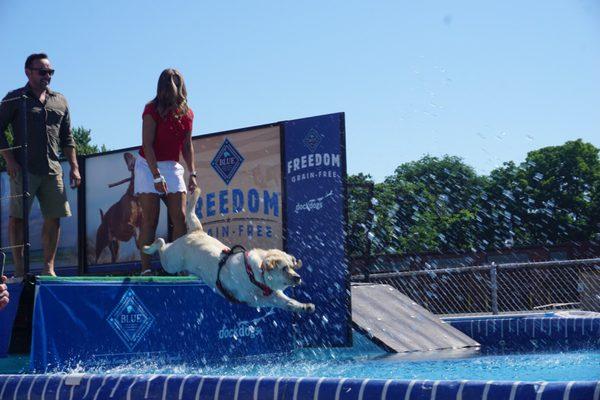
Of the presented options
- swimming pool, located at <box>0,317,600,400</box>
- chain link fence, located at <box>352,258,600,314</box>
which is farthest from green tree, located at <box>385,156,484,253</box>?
swimming pool, located at <box>0,317,600,400</box>

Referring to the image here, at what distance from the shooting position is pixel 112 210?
11656 millimetres

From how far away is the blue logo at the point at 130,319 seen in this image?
18.7 feet

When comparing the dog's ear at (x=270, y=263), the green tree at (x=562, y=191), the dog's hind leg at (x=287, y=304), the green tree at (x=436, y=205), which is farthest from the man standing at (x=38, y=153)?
the green tree at (x=562, y=191)

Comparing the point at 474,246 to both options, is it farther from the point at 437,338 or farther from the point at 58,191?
the point at 58,191

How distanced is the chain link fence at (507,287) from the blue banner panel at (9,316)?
6839 millimetres

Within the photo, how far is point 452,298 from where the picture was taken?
582 inches

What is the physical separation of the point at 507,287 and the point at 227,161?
265 inches

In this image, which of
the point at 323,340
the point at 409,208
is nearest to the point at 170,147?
the point at 323,340

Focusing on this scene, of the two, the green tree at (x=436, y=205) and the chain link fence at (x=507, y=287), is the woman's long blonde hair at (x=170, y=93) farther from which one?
the green tree at (x=436, y=205)

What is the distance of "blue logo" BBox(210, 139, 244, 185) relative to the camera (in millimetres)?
9375

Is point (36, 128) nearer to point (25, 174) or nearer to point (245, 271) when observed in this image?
point (25, 174)

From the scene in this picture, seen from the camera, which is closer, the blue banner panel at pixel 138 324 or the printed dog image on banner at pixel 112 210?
the blue banner panel at pixel 138 324

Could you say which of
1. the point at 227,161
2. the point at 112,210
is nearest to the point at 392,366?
the point at 227,161

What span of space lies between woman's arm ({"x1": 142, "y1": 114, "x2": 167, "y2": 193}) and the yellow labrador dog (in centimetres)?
64
